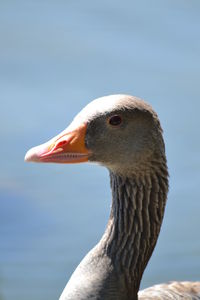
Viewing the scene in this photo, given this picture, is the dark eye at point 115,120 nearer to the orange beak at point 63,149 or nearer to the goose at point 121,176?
the goose at point 121,176

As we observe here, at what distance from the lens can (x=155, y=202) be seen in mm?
4953

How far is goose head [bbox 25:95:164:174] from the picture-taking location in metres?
4.70

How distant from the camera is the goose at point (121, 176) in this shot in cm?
471

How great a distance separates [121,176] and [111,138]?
0.22 metres

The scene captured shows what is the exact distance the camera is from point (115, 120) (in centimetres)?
472

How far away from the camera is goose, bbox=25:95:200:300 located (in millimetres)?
4715

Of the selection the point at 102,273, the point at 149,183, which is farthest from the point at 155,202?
the point at 102,273

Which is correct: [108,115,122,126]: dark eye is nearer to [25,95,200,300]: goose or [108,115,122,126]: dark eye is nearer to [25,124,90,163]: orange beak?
[25,95,200,300]: goose

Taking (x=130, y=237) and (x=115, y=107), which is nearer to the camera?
(x=115, y=107)

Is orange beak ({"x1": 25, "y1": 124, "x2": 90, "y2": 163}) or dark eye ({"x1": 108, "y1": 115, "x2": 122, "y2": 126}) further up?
dark eye ({"x1": 108, "y1": 115, "x2": 122, "y2": 126})

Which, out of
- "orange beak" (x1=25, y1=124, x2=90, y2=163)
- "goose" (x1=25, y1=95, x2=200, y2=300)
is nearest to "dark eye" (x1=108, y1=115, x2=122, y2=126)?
"goose" (x1=25, y1=95, x2=200, y2=300)

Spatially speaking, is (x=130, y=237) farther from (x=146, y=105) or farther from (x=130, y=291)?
(x=146, y=105)

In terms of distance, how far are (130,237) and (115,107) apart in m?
0.71

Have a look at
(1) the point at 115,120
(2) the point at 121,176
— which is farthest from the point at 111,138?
(2) the point at 121,176
